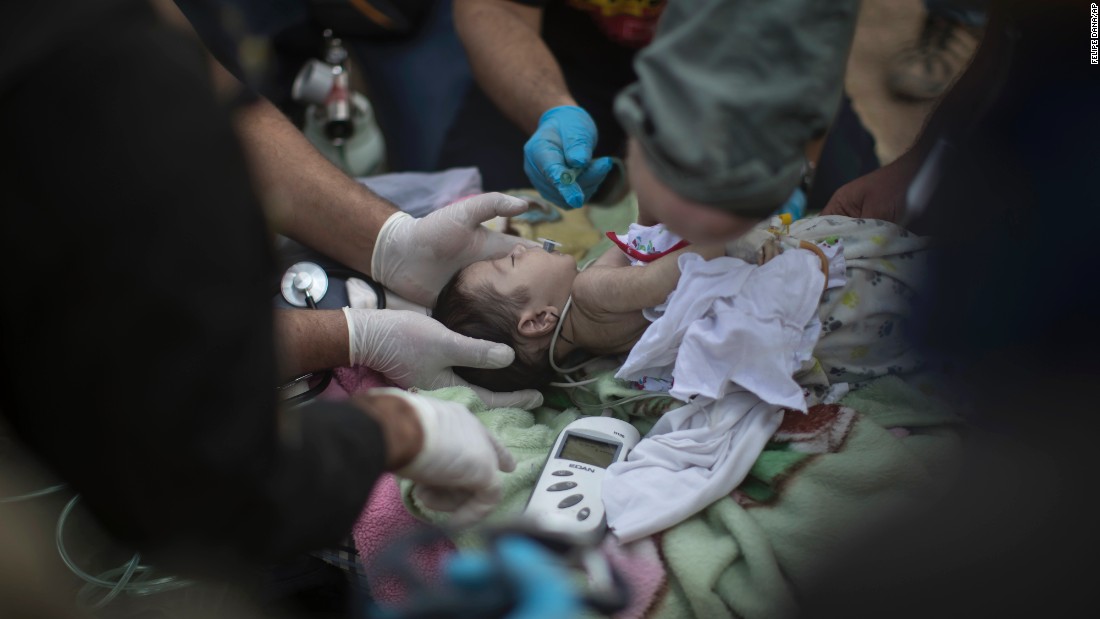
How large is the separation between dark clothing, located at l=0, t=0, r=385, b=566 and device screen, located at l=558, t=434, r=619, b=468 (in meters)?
0.62

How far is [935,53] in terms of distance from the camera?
110 inches

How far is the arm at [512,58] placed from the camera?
6.15 feet

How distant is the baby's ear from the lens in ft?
4.80

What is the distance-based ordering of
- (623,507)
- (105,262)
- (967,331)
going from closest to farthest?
→ (105,262), (967,331), (623,507)

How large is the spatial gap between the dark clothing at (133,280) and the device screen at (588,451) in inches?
24.5

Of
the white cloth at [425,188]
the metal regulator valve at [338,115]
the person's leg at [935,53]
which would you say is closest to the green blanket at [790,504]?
the white cloth at [425,188]

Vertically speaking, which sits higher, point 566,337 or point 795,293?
point 795,293

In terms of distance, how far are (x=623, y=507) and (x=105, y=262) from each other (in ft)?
2.50

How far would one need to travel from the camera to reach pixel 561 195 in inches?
63.8

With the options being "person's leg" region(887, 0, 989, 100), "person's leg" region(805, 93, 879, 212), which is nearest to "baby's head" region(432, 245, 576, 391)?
"person's leg" region(805, 93, 879, 212)

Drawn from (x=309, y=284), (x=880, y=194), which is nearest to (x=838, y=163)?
(x=880, y=194)

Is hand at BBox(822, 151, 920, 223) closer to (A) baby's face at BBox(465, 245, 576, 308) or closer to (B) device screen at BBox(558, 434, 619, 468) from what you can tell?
(A) baby's face at BBox(465, 245, 576, 308)

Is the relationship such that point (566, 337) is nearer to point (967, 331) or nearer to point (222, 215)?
point (967, 331)

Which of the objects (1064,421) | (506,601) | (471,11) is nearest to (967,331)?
(1064,421)
